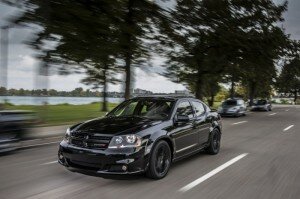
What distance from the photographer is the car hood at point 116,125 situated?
6722mm

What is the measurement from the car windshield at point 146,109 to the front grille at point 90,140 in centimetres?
138

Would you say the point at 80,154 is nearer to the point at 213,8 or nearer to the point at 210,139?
the point at 210,139

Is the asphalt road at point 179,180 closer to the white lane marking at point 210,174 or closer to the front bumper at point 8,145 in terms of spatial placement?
the white lane marking at point 210,174

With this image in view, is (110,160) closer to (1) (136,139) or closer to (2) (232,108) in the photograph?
(1) (136,139)

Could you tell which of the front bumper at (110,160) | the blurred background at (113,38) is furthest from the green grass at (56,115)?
the front bumper at (110,160)

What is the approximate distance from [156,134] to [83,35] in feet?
19.4

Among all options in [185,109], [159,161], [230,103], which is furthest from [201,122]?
[230,103]

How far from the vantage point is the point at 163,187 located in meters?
6.48

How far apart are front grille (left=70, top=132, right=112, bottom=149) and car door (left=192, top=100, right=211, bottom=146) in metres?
2.74

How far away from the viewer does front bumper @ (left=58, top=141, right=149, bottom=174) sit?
21.1ft

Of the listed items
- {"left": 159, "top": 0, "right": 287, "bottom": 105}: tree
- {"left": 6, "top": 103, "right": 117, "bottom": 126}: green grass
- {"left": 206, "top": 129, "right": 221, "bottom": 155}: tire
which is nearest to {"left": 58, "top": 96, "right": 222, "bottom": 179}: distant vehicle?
{"left": 206, "top": 129, "right": 221, "bottom": 155}: tire

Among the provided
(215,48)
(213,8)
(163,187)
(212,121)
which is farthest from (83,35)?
(215,48)

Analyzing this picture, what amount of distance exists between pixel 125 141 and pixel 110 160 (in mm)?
402

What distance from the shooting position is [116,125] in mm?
7051
